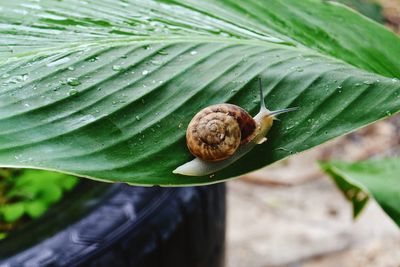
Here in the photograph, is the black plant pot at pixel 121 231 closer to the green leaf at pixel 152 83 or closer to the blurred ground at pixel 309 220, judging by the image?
the green leaf at pixel 152 83

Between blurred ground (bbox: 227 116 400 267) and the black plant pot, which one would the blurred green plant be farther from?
blurred ground (bbox: 227 116 400 267)

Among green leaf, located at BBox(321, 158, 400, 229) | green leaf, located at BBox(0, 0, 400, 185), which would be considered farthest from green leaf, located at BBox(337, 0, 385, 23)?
green leaf, located at BBox(0, 0, 400, 185)

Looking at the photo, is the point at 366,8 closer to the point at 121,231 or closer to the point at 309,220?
the point at 309,220

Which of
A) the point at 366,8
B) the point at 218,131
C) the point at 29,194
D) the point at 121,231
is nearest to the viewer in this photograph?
the point at 218,131

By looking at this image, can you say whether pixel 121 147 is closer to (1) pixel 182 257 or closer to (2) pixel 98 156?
(2) pixel 98 156

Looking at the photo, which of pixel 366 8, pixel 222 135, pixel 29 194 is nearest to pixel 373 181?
pixel 222 135

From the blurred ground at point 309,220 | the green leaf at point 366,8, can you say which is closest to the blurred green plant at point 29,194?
the blurred ground at point 309,220
